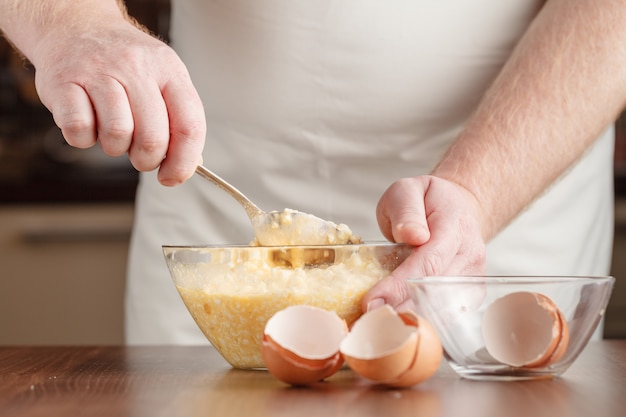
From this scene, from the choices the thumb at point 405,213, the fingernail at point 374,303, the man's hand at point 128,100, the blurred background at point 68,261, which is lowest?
the blurred background at point 68,261

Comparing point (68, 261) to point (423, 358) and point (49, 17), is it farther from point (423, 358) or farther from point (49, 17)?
point (423, 358)

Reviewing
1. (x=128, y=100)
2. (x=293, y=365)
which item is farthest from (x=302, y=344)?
(x=128, y=100)

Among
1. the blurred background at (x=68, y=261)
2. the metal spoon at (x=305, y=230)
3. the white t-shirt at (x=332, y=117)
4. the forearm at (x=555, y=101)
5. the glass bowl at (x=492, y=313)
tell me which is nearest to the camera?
the glass bowl at (x=492, y=313)

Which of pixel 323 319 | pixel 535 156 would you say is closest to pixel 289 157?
pixel 535 156

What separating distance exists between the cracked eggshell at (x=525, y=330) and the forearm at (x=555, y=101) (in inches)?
12.9

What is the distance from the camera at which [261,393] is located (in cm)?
64

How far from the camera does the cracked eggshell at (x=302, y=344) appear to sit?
65cm

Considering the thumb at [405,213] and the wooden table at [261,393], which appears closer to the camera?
the wooden table at [261,393]

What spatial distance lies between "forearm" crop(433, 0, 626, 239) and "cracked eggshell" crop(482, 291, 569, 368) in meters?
0.33

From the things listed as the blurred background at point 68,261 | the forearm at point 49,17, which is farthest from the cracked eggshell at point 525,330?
the blurred background at point 68,261

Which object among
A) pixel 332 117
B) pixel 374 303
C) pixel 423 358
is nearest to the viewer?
pixel 423 358

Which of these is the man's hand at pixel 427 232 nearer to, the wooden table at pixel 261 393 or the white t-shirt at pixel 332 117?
the wooden table at pixel 261 393

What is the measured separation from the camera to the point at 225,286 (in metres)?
0.77

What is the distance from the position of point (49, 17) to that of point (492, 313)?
533 mm
